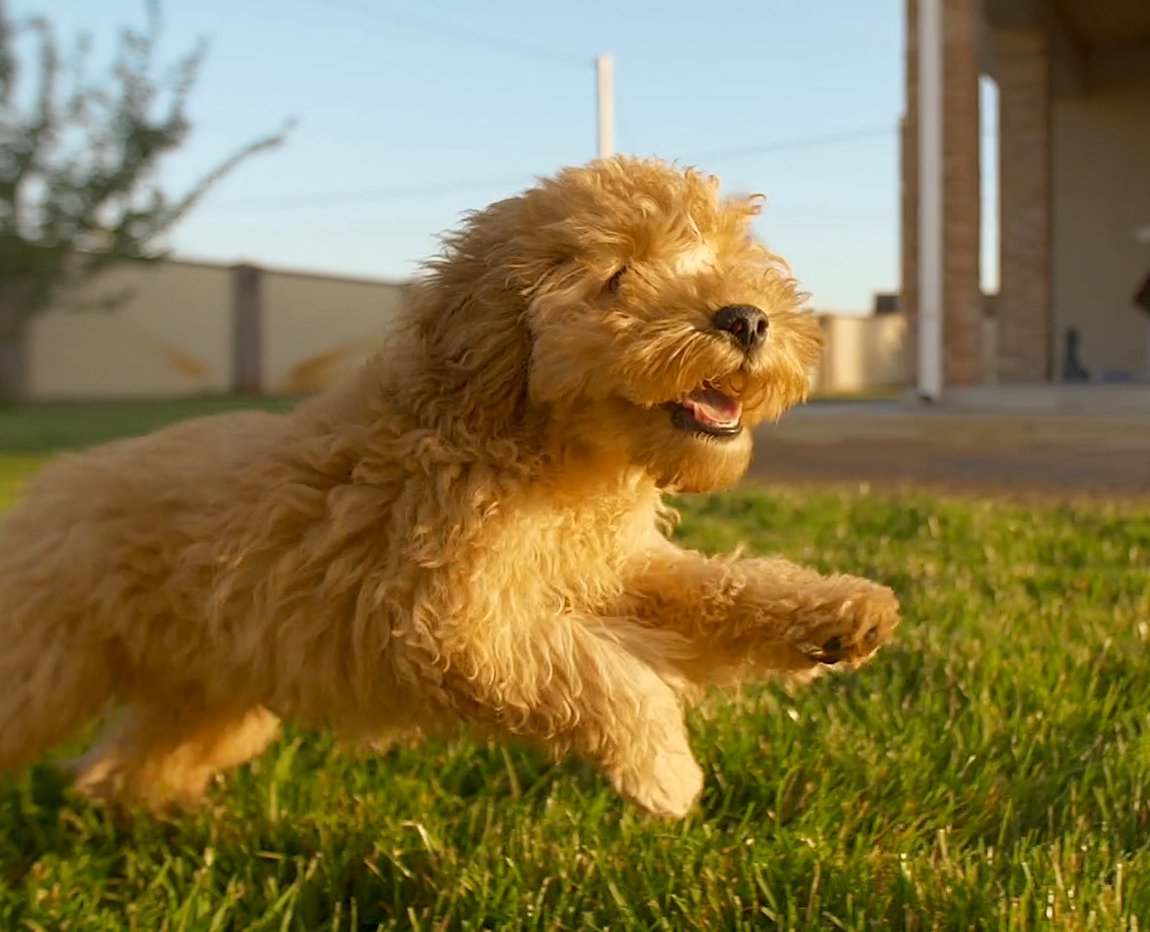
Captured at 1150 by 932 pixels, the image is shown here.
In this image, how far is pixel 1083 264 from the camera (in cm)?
1530

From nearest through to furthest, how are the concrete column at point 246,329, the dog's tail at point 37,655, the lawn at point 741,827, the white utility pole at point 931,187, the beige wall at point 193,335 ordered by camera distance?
the lawn at point 741,827 < the dog's tail at point 37,655 < the white utility pole at point 931,187 < the beige wall at point 193,335 < the concrete column at point 246,329

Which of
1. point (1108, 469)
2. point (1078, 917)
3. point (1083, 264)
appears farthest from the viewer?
point (1083, 264)

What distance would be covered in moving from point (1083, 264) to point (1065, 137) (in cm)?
154

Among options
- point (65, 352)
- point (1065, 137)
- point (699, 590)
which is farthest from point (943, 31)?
point (65, 352)

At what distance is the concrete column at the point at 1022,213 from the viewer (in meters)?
14.4

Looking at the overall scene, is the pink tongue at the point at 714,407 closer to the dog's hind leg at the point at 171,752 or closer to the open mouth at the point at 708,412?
the open mouth at the point at 708,412

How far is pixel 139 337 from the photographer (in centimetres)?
2488

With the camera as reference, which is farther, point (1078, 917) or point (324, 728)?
point (324, 728)

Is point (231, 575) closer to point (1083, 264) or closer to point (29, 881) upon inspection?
point (29, 881)

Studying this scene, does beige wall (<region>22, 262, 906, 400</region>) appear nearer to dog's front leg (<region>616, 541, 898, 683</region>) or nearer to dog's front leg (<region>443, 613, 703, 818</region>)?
dog's front leg (<region>616, 541, 898, 683</region>)

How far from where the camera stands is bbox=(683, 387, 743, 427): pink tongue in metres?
2.45

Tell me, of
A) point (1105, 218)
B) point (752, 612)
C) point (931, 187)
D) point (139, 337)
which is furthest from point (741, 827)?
point (139, 337)

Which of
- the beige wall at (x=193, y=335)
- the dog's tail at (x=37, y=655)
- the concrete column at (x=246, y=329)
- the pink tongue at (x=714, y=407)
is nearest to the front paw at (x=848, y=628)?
the pink tongue at (x=714, y=407)

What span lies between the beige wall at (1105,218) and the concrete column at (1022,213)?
1.65ft
